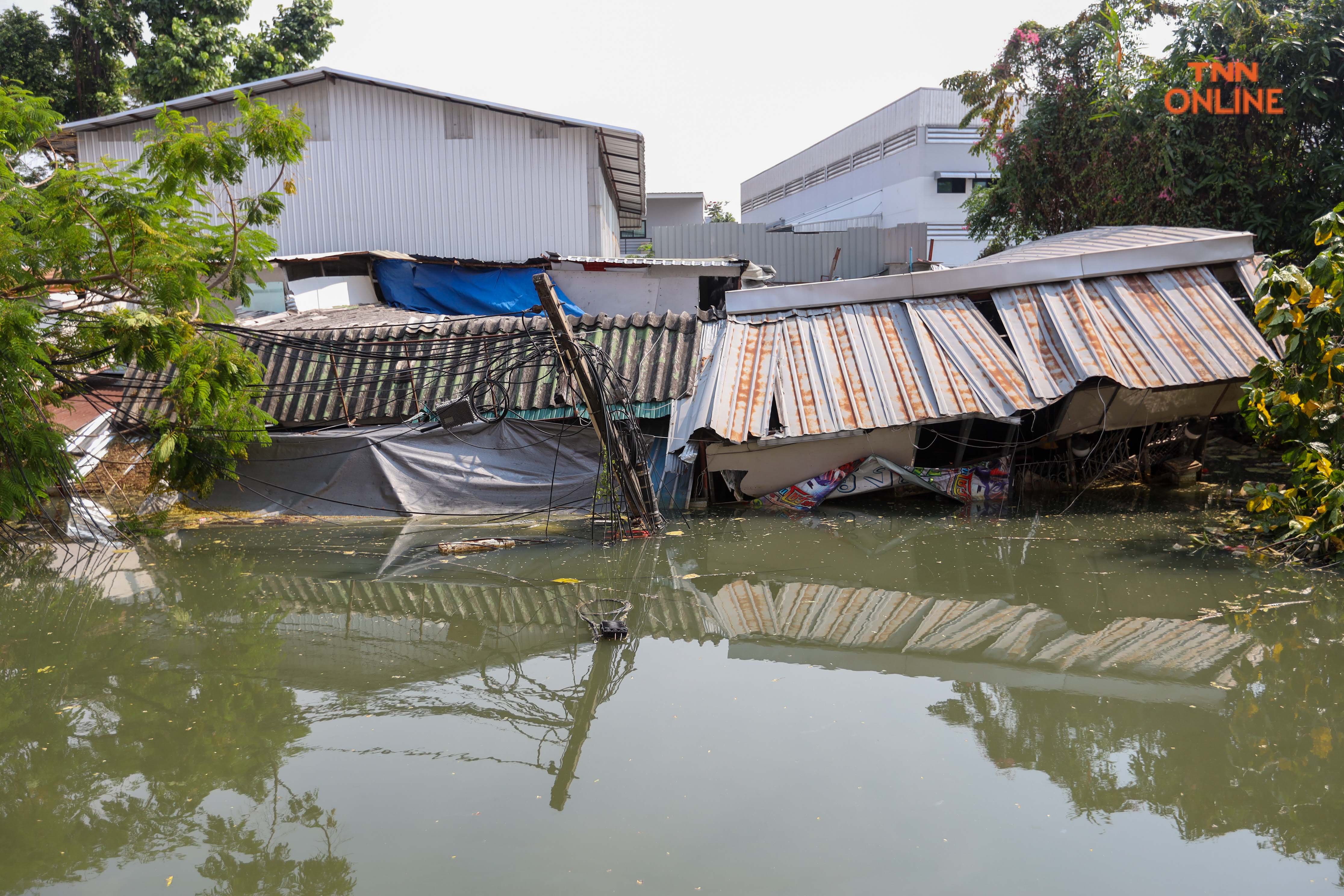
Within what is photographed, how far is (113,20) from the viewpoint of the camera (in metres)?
21.0

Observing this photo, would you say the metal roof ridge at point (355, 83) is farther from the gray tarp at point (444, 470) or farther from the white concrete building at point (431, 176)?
the gray tarp at point (444, 470)

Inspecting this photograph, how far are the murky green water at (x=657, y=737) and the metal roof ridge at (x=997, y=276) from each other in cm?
412

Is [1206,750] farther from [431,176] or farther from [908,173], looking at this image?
[908,173]

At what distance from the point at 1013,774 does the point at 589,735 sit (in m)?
2.26

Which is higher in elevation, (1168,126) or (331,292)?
(1168,126)

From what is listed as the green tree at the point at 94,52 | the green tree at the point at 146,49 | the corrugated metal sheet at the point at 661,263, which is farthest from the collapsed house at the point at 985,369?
the green tree at the point at 94,52

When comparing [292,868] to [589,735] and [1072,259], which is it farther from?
[1072,259]

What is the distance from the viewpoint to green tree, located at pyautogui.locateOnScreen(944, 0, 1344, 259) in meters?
12.2

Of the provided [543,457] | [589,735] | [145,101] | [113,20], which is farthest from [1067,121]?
[113,20]

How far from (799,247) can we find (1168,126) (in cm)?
1021

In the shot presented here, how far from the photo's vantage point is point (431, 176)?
55.4 feet

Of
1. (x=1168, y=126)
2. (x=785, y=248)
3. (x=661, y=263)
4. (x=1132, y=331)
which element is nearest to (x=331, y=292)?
(x=661, y=263)

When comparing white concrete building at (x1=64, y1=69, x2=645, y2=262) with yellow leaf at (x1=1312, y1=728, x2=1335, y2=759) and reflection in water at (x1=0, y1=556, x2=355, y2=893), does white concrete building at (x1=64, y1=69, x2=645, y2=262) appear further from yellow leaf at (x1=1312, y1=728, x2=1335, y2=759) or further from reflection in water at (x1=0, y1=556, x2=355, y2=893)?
yellow leaf at (x1=1312, y1=728, x2=1335, y2=759)

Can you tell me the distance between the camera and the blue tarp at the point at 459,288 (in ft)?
50.1
